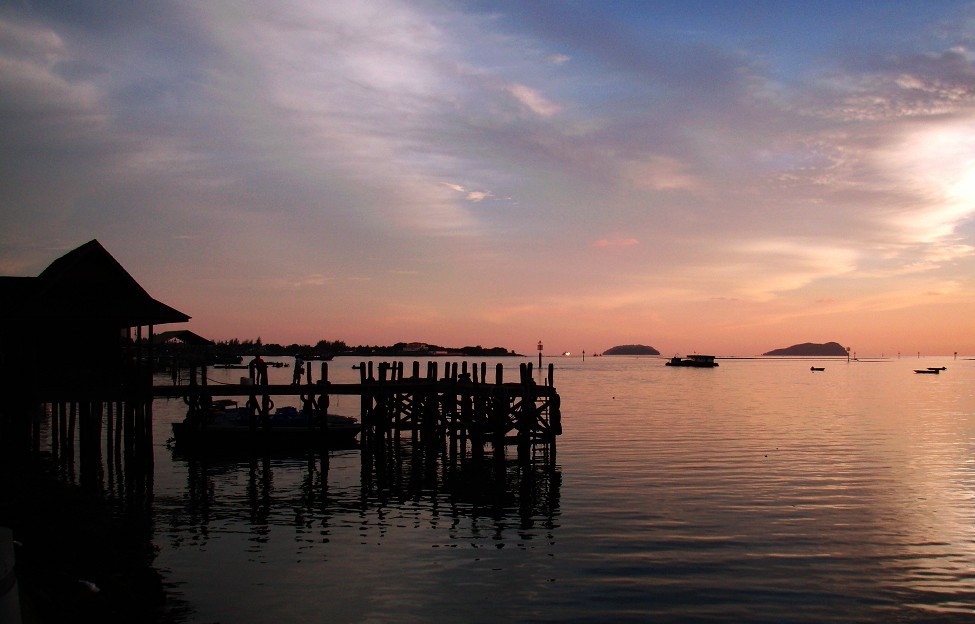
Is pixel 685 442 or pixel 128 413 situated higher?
pixel 128 413

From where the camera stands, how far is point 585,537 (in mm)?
17797

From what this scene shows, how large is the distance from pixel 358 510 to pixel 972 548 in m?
15.0

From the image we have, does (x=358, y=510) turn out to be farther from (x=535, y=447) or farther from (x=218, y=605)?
(x=535, y=447)

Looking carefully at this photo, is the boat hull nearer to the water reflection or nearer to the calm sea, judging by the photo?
the water reflection

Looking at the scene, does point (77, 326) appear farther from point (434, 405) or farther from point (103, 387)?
point (434, 405)

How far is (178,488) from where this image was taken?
2470cm

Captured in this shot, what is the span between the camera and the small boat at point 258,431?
32062 mm

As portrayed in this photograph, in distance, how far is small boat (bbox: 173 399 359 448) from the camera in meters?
32.1

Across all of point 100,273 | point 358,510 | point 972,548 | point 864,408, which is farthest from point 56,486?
point 864,408

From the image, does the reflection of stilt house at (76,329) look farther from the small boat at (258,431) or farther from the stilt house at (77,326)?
the small boat at (258,431)

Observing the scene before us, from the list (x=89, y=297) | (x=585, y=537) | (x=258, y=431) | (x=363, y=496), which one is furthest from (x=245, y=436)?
(x=585, y=537)

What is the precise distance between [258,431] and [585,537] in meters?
18.8

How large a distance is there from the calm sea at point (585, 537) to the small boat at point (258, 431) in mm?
1041

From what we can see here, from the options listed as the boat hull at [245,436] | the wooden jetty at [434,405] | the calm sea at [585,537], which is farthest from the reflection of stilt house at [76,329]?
the boat hull at [245,436]
